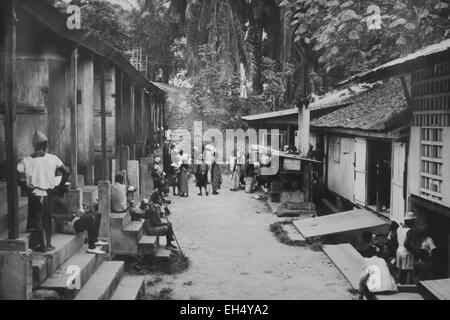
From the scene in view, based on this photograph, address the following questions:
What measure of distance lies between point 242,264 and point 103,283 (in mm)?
4098

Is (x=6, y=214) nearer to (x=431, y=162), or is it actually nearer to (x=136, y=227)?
(x=136, y=227)

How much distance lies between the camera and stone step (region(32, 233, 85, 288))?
6.78 metres

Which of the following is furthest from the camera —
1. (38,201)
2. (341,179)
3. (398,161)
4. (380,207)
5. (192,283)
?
(341,179)

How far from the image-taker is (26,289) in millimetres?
6191

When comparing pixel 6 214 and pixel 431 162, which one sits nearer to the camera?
pixel 6 214

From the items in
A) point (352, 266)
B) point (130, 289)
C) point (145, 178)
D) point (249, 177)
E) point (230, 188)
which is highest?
point (145, 178)

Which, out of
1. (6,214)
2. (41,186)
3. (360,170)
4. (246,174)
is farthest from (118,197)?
(246,174)

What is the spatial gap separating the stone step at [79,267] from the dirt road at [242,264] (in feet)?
4.12

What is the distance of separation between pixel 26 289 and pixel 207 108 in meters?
20.9

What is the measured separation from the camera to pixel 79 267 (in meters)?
7.67

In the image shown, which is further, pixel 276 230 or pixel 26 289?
pixel 276 230

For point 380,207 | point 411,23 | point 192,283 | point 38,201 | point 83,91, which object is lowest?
point 192,283

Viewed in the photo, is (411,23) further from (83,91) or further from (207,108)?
(207,108)
